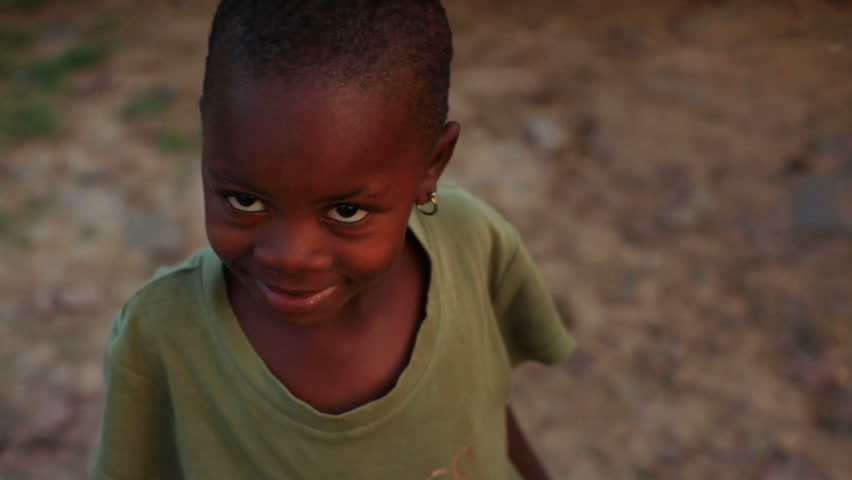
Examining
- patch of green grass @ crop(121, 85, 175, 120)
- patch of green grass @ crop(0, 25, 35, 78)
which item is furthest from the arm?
patch of green grass @ crop(0, 25, 35, 78)

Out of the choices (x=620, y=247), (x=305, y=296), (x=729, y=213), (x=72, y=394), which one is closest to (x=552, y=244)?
(x=620, y=247)

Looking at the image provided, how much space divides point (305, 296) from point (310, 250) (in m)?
0.09

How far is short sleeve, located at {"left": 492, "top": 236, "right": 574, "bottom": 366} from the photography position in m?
1.44

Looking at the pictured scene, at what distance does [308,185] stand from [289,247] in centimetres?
8

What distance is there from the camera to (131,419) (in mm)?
1229

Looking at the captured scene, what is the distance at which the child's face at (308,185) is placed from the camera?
3.02 ft

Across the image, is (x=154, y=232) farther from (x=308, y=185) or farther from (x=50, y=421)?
(x=308, y=185)

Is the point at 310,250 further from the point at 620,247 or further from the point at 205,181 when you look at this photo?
the point at 620,247

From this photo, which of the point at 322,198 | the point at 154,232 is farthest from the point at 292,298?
the point at 154,232

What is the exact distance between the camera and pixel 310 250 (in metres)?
0.99

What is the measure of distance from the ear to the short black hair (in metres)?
0.12

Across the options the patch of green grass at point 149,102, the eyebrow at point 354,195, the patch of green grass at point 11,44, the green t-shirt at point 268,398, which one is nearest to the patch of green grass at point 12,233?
the patch of green grass at point 149,102

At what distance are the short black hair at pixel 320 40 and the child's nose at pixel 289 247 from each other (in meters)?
0.17

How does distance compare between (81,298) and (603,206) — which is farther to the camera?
(603,206)
